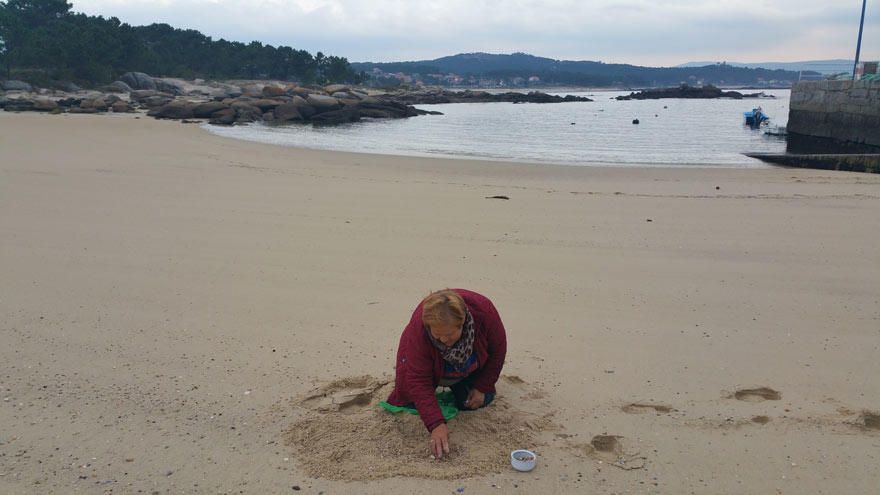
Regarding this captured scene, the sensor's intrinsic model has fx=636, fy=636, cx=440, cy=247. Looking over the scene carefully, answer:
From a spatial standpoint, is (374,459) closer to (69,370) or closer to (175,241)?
(69,370)

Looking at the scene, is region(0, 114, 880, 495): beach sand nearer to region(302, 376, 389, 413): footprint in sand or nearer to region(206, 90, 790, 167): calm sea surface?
region(302, 376, 389, 413): footprint in sand

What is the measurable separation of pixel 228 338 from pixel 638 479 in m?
2.49

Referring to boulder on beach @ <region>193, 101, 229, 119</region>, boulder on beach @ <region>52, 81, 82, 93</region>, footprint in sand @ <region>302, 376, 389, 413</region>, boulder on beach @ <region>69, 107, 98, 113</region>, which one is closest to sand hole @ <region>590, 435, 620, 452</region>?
footprint in sand @ <region>302, 376, 389, 413</region>

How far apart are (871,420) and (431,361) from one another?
6.83 ft

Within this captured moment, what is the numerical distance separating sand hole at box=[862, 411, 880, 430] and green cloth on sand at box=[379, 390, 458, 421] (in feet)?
6.21

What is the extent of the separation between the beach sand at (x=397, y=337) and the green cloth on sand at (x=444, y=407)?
5 centimetres

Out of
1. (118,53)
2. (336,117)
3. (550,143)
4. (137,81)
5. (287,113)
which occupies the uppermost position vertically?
(118,53)

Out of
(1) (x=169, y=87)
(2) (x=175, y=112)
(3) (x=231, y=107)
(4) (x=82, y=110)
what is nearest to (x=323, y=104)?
(3) (x=231, y=107)

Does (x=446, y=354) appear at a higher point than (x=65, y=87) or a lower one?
lower

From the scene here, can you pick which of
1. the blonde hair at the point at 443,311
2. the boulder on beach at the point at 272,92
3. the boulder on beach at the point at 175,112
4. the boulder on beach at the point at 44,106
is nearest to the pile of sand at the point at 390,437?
the blonde hair at the point at 443,311

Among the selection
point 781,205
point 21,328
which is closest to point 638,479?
point 21,328

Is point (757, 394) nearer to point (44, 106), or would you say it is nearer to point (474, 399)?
point (474, 399)

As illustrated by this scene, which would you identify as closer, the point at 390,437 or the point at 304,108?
the point at 390,437

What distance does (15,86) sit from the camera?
Result: 41.0 m
